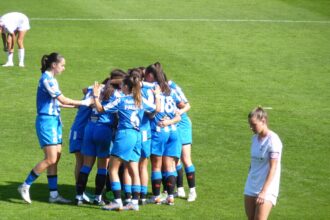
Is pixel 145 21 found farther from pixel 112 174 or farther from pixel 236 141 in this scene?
pixel 112 174

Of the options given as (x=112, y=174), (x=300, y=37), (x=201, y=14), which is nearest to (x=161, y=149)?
(x=112, y=174)

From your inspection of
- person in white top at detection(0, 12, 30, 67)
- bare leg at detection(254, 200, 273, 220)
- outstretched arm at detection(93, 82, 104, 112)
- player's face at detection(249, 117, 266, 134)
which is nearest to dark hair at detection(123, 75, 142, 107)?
outstretched arm at detection(93, 82, 104, 112)

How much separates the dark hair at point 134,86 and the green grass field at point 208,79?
5.68ft

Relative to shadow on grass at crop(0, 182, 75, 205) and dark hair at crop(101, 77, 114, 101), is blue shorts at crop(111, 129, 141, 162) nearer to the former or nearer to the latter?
dark hair at crop(101, 77, 114, 101)

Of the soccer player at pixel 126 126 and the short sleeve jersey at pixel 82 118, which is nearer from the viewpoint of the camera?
the soccer player at pixel 126 126

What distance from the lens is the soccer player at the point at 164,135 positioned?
13.5 m

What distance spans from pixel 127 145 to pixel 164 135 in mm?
882

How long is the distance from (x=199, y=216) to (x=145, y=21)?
1749 cm

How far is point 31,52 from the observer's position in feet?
86.2

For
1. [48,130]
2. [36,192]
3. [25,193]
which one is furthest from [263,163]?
[36,192]

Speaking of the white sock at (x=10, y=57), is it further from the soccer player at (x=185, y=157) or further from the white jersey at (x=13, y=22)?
the soccer player at (x=185, y=157)

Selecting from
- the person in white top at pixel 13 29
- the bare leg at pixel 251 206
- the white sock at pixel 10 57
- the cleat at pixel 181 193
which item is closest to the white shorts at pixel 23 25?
the person in white top at pixel 13 29

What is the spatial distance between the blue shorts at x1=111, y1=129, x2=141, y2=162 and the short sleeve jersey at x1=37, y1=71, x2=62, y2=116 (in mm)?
1111

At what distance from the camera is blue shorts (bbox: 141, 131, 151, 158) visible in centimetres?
1341
